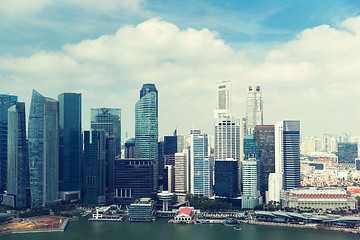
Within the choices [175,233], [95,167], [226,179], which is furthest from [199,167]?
[175,233]

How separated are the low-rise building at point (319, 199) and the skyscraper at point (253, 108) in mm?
26287

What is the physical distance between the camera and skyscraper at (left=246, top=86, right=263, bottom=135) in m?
58.5

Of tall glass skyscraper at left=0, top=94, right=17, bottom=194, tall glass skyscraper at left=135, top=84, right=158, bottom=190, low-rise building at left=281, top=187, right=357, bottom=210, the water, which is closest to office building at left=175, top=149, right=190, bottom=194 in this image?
tall glass skyscraper at left=135, top=84, right=158, bottom=190

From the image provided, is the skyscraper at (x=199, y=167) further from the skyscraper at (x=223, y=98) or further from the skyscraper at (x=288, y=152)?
the skyscraper at (x=223, y=98)

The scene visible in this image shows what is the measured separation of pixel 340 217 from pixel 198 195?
12.0 metres

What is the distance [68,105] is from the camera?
3903 centimetres

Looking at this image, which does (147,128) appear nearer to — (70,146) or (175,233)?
(70,146)

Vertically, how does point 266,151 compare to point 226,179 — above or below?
above

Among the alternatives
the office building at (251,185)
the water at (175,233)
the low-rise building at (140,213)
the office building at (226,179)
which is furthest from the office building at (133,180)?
the office building at (251,185)

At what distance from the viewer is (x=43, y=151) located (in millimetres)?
34469

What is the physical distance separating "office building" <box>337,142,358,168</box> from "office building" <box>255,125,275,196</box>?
29905 millimetres

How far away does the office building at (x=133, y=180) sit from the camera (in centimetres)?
3397

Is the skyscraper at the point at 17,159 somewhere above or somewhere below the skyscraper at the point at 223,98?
below

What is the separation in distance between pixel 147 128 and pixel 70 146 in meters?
7.43
